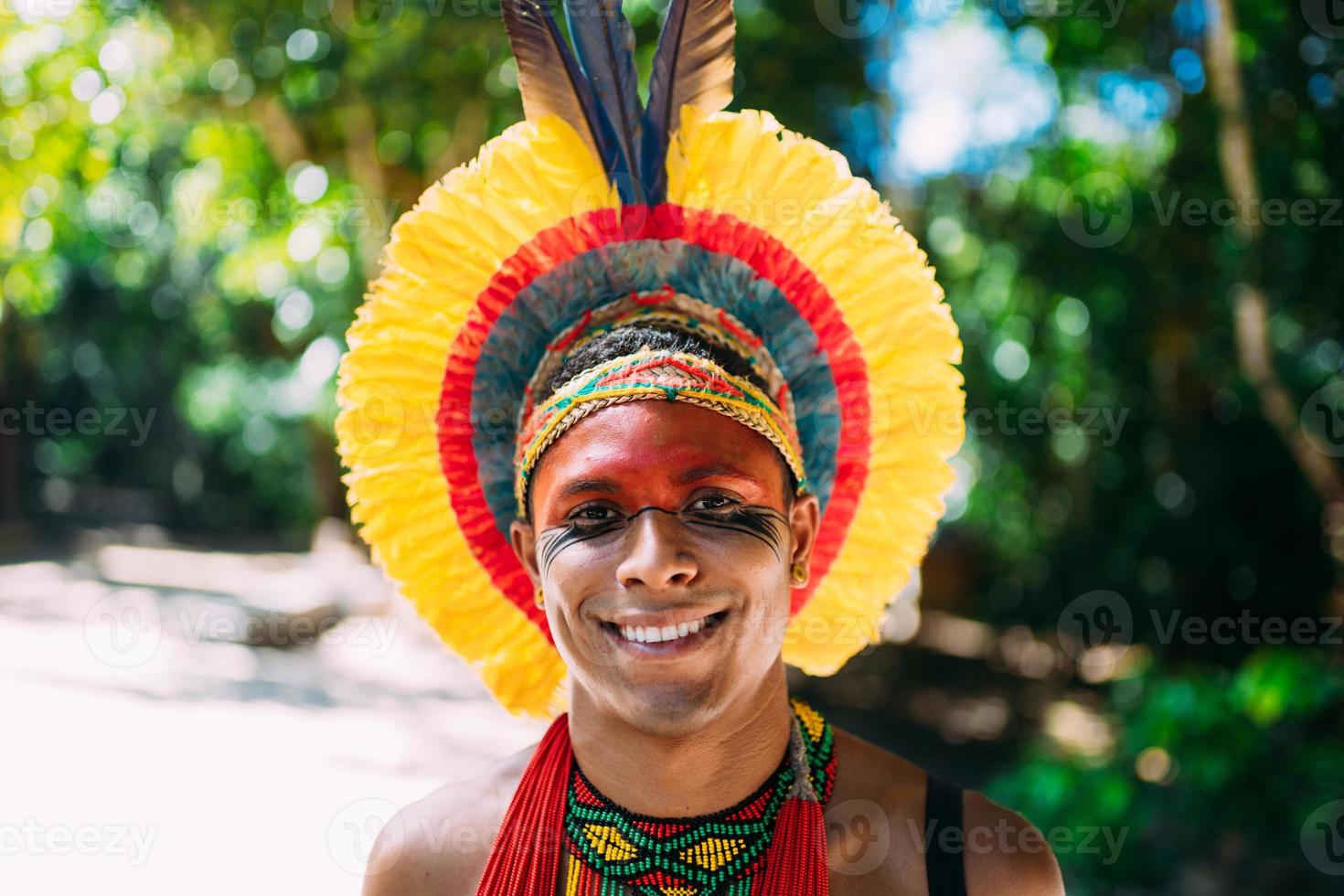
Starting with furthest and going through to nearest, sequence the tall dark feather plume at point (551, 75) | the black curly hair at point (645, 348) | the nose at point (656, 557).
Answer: the tall dark feather plume at point (551, 75) → the black curly hair at point (645, 348) → the nose at point (656, 557)

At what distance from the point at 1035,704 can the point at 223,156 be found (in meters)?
8.56

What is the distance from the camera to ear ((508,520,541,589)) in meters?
2.07

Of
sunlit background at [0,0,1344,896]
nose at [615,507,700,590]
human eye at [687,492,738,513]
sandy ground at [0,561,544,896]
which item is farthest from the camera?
sandy ground at [0,561,544,896]

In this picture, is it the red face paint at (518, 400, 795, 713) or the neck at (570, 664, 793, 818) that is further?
the neck at (570, 664, 793, 818)

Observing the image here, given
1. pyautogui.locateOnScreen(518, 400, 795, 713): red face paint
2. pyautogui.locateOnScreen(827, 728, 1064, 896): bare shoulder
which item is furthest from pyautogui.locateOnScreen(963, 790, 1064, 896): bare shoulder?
pyautogui.locateOnScreen(518, 400, 795, 713): red face paint

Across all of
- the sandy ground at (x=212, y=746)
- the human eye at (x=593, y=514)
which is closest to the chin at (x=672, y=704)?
the human eye at (x=593, y=514)

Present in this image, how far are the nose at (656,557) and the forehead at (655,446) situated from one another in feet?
0.24

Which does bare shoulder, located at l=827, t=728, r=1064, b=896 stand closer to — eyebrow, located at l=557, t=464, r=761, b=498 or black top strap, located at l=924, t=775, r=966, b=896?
black top strap, located at l=924, t=775, r=966, b=896

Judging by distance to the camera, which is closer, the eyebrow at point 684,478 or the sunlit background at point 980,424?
the eyebrow at point 684,478

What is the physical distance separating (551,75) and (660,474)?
83 cm

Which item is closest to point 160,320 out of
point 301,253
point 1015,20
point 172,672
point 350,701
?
point 172,672

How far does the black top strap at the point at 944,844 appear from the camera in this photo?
1.90 metres

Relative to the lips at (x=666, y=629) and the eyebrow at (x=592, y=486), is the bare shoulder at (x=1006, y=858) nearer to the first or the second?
the lips at (x=666, y=629)

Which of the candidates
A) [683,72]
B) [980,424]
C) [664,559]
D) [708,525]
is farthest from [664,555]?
[980,424]
